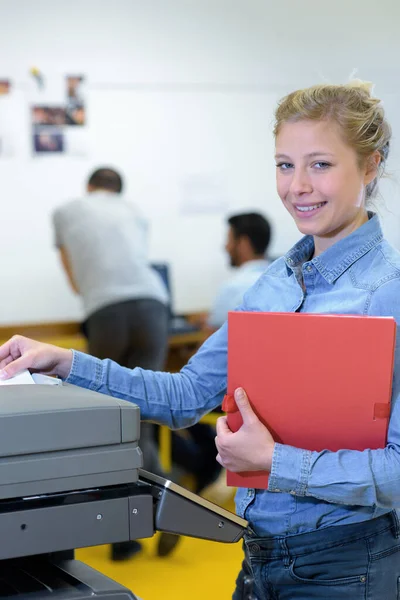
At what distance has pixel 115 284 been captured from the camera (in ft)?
11.5

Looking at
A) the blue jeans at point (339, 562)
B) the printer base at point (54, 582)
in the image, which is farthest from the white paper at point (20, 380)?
the blue jeans at point (339, 562)

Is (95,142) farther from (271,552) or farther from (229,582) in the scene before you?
(271,552)

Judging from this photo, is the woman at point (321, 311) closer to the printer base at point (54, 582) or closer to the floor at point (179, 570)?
the printer base at point (54, 582)

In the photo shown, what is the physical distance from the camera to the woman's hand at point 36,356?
119cm

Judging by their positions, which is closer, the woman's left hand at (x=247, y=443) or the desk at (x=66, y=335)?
the woman's left hand at (x=247, y=443)

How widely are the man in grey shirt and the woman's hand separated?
2239 mm

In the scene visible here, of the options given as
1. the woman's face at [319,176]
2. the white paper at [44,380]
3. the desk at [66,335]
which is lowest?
the desk at [66,335]

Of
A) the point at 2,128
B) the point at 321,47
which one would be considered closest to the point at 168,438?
the point at 2,128

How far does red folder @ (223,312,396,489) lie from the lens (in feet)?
3.30

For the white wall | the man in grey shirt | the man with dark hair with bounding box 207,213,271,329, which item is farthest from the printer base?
the white wall

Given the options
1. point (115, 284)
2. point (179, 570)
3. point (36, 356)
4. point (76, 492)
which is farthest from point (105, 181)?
point (76, 492)

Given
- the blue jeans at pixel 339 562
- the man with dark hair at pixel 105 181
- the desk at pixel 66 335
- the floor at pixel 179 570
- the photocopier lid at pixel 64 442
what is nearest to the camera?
the photocopier lid at pixel 64 442

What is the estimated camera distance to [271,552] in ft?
3.79

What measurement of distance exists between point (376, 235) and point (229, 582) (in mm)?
2054
